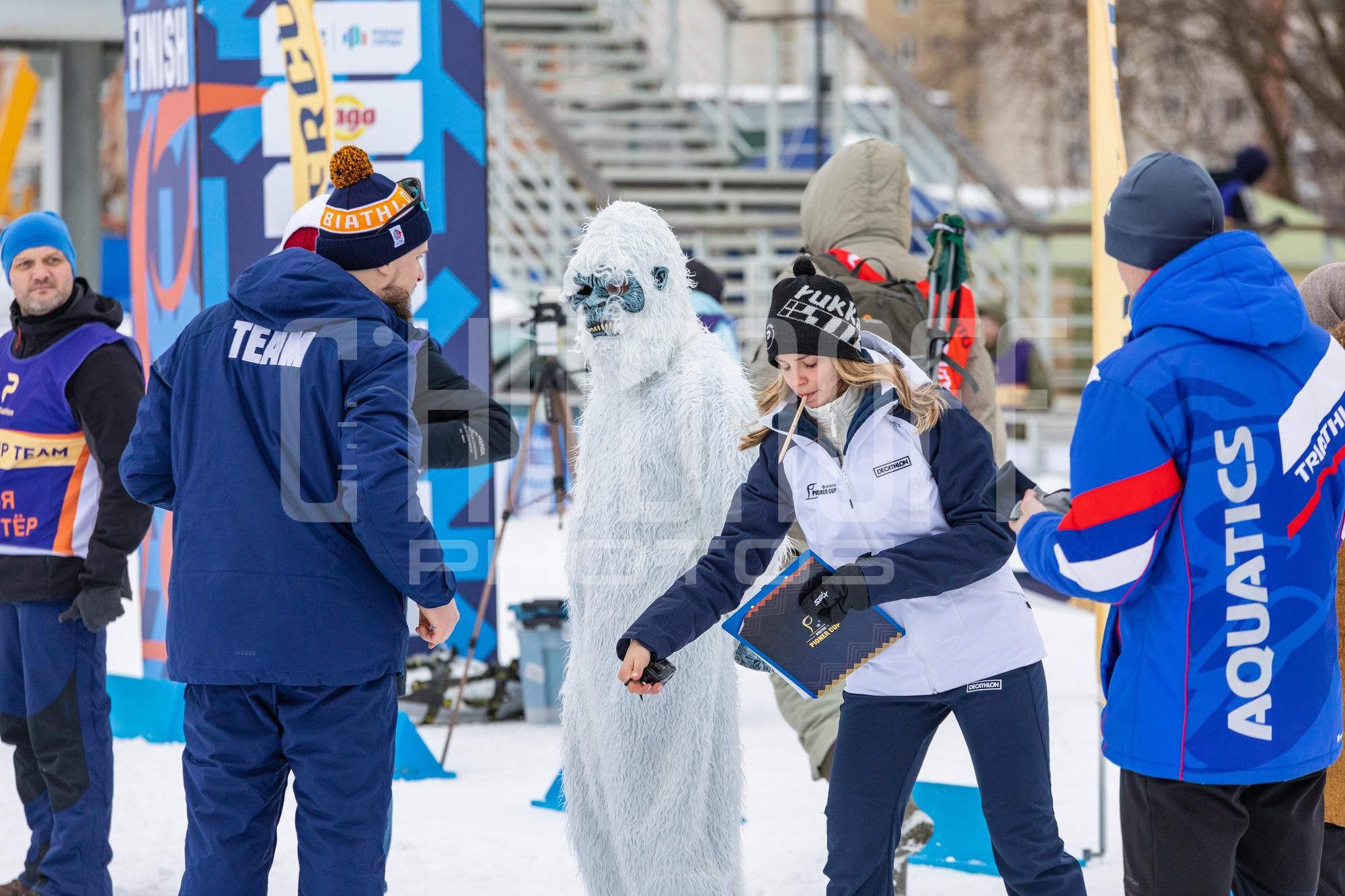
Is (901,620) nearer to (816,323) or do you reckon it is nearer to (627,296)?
(816,323)

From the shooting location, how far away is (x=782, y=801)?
15.8 ft

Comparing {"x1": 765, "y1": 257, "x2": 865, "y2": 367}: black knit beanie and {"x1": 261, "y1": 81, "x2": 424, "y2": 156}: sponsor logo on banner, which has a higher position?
{"x1": 261, "y1": 81, "x2": 424, "y2": 156}: sponsor logo on banner

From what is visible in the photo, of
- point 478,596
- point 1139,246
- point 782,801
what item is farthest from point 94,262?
point 1139,246

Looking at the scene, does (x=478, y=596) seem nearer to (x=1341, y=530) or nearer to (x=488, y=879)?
(x=488, y=879)

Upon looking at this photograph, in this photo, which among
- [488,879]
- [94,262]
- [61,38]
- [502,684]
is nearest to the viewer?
[488,879]

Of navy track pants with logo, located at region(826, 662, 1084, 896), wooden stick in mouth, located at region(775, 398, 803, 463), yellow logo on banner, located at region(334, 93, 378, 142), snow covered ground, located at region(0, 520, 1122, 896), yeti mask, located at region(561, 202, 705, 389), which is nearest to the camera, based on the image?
navy track pants with logo, located at region(826, 662, 1084, 896)

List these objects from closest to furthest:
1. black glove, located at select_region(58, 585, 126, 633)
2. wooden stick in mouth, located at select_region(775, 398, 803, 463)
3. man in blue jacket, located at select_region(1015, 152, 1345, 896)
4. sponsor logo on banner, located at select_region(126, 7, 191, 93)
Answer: man in blue jacket, located at select_region(1015, 152, 1345, 896) → wooden stick in mouth, located at select_region(775, 398, 803, 463) → black glove, located at select_region(58, 585, 126, 633) → sponsor logo on banner, located at select_region(126, 7, 191, 93)

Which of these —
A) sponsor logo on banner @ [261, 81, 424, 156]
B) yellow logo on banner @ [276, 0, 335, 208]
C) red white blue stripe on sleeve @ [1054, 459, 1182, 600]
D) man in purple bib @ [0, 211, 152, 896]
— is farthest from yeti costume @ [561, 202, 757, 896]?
sponsor logo on banner @ [261, 81, 424, 156]

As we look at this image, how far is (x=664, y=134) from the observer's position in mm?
14258

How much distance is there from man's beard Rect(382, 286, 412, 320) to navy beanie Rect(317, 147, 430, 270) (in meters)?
0.06

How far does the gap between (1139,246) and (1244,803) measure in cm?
90

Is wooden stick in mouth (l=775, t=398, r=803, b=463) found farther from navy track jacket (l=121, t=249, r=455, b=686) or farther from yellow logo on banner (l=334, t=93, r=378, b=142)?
yellow logo on banner (l=334, t=93, r=378, b=142)

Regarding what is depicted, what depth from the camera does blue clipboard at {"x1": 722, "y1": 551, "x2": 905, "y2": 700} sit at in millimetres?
2709

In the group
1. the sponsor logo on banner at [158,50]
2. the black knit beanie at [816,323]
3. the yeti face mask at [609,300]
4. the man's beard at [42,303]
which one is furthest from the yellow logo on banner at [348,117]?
the black knit beanie at [816,323]
